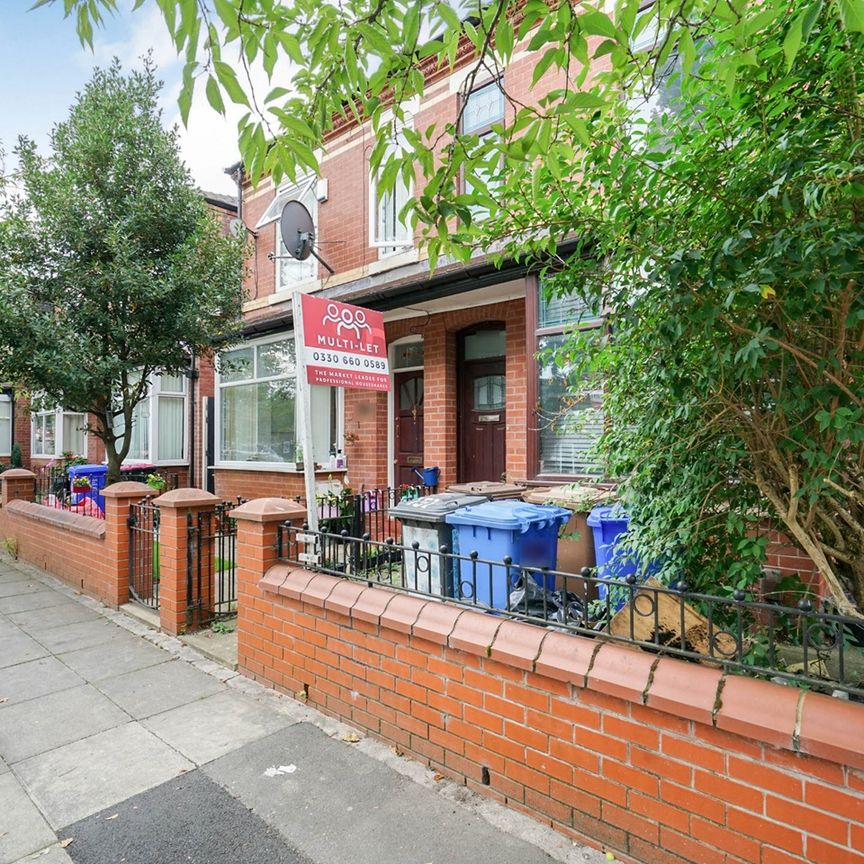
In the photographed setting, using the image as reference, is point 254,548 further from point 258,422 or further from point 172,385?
point 172,385

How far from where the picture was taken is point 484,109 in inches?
297

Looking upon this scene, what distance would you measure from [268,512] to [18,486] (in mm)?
6550

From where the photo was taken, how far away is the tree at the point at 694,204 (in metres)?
1.75

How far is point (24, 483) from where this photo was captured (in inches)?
328

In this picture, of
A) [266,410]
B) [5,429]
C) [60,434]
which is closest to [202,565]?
[266,410]

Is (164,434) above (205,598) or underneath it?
above

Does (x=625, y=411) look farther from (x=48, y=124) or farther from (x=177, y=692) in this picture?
(x=48, y=124)

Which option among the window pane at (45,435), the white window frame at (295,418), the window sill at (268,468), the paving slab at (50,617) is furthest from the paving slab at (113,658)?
the window pane at (45,435)

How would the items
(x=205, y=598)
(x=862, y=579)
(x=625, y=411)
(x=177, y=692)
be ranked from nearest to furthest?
(x=862, y=579), (x=625, y=411), (x=177, y=692), (x=205, y=598)

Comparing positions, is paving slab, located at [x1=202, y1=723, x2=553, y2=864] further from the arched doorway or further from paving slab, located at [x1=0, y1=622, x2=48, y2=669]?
the arched doorway

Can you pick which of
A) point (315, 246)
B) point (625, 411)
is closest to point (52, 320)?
point (315, 246)

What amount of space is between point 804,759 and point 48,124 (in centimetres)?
842

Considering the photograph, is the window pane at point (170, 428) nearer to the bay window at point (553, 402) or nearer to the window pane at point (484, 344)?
the window pane at point (484, 344)

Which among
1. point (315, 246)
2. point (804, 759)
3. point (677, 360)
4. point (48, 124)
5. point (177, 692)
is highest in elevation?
point (48, 124)
